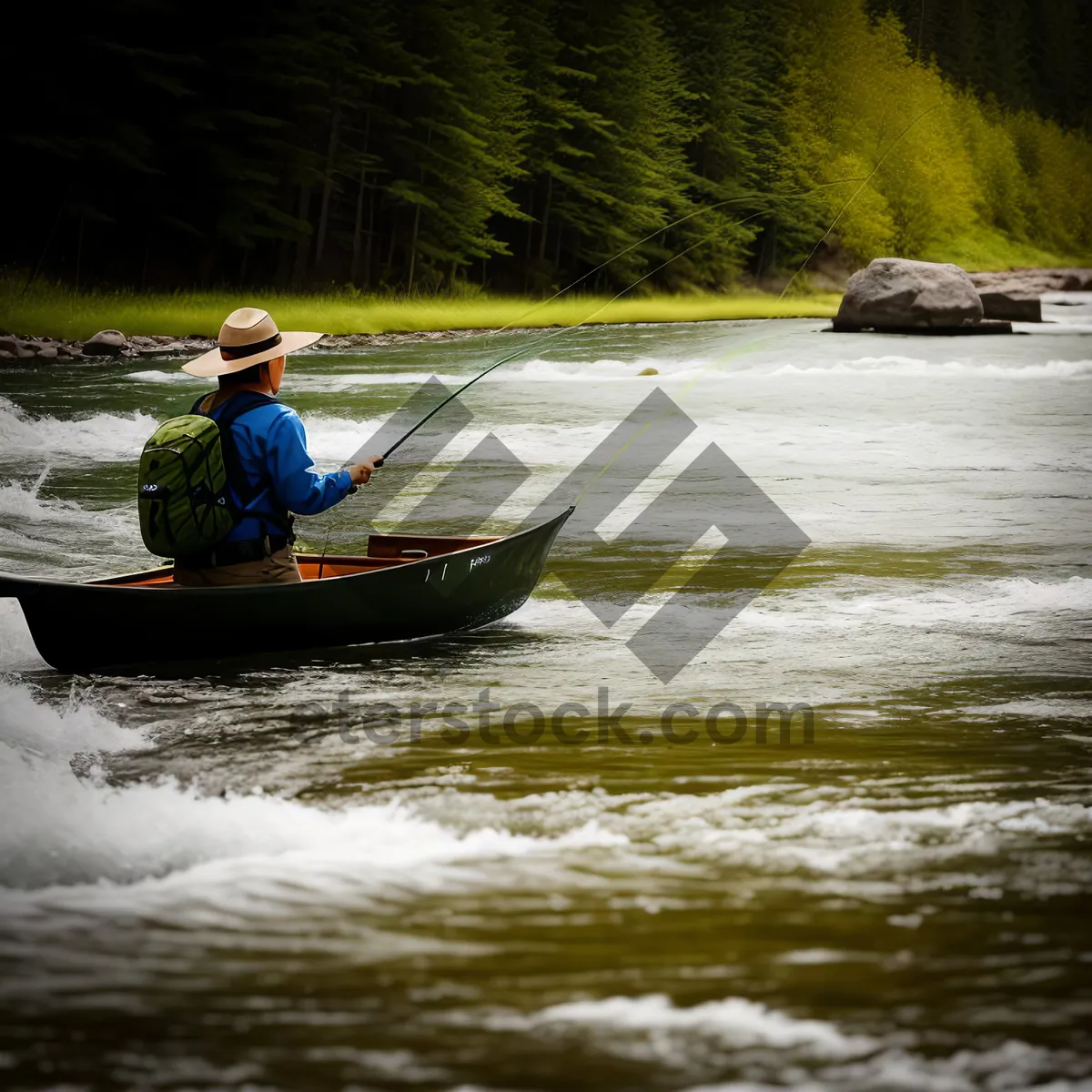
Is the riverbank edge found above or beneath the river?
above

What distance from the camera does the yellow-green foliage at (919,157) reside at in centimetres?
3331

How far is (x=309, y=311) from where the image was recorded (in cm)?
2450

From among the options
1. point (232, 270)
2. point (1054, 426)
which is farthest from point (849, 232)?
point (1054, 426)

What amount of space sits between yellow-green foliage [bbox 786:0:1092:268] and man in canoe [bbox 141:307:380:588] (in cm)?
2398

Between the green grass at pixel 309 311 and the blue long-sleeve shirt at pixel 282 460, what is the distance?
451 inches

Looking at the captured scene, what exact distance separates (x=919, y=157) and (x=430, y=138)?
13.3m

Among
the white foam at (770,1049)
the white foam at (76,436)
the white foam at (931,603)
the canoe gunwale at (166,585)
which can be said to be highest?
the white foam at (76,436)

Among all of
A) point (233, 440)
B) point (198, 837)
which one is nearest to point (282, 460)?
point (233, 440)

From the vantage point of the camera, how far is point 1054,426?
41.7 feet

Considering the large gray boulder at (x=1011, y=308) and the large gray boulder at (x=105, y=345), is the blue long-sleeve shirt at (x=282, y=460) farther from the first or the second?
the large gray boulder at (x=1011, y=308)

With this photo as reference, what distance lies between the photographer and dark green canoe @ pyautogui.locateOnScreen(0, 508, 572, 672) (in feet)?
15.3

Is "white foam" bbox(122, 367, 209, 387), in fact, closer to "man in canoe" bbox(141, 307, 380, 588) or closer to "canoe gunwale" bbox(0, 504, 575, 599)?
"canoe gunwale" bbox(0, 504, 575, 599)

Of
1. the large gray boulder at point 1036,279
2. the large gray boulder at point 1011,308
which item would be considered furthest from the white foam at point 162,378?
the large gray boulder at point 1036,279

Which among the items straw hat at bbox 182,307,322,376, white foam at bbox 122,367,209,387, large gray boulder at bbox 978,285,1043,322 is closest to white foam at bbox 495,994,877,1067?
straw hat at bbox 182,307,322,376
